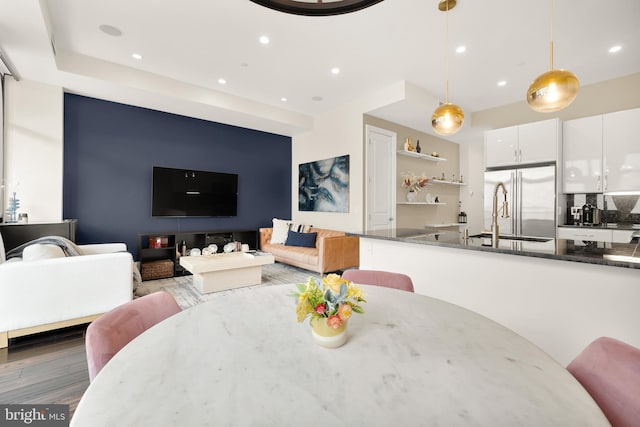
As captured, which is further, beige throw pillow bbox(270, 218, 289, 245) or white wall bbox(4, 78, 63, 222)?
beige throw pillow bbox(270, 218, 289, 245)

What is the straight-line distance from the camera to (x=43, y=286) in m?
2.29

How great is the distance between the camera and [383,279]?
1.65m

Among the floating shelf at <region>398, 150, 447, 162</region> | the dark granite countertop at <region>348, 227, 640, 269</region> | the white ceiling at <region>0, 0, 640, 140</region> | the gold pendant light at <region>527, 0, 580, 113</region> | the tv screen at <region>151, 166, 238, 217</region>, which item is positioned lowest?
the dark granite countertop at <region>348, 227, 640, 269</region>

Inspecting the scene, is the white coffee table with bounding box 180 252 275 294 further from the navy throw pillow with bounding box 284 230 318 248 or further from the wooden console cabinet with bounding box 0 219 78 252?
the wooden console cabinet with bounding box 0 219 78 252

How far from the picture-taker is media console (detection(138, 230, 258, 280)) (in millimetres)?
4410

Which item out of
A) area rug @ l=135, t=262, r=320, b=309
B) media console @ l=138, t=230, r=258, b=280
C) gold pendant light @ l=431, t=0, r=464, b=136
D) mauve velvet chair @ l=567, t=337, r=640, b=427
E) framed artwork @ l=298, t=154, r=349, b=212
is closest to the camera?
mauve velvet chair @ l=567, t=337, r=640, b=427

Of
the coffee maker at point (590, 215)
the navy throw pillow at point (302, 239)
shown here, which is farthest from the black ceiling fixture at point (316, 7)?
the coffee maker at point (590, 215)

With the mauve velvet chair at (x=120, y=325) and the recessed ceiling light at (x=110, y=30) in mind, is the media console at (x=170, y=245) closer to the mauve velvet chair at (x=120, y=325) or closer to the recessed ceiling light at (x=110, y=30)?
the recessed ceiling light at (x=110, y=30)

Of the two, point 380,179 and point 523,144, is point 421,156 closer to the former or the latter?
point 380,179

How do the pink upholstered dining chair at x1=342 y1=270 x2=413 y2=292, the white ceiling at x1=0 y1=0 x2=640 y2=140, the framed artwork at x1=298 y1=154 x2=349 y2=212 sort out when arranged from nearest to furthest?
the pink upholstered dining chair at x1=342 y1=270 x2=413 y2=292
the white ceiling at x1=0 y1=0 x2=640 y2=140
the framed artwork at x1=298 y1=154 x2=349 y2=212

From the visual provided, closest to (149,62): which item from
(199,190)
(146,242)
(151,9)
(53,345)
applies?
(151,9)

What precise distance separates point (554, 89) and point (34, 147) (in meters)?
5.47

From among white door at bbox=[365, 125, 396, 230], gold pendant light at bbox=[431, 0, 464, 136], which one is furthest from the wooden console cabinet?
gold pendant light at bbox=[431, 0, 464, 136]

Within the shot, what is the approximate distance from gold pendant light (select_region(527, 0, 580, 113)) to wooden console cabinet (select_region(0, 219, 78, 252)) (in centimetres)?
484
